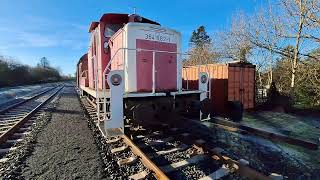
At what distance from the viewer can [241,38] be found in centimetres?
2038

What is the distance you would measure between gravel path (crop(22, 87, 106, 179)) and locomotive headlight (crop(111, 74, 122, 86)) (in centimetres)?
141

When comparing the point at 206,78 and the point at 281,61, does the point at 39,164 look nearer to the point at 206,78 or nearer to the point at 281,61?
the point at 206,78

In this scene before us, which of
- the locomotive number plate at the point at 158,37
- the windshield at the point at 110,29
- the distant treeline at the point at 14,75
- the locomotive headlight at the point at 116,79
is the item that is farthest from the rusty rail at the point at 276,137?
the distant treeline at the point at 14,75

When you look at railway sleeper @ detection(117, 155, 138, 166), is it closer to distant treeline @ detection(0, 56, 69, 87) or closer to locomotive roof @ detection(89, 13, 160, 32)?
locomotive roof @ detection(89, 13, 160, 32)

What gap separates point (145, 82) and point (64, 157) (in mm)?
2433

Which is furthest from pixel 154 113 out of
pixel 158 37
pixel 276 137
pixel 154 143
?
pixel 276 137

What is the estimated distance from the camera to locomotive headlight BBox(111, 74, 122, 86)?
477 centimetres

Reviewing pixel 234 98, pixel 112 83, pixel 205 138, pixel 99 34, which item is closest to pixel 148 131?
pixel 205 138

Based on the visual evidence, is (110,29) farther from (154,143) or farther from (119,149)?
(119,149)

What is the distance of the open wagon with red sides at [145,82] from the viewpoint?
4883 millimetres

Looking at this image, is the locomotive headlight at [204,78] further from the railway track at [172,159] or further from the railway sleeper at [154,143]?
the railway sleeper at [154,143]

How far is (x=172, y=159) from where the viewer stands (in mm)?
4395

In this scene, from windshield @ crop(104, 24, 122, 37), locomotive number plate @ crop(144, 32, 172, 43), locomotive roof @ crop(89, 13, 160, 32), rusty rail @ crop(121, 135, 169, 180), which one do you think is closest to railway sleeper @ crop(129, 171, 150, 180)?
rusty rail @ crop(121, 135, 169, 180)

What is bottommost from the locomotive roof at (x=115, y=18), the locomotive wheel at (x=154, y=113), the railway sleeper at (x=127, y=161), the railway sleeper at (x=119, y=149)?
the railway sleeper at (x=127, y=161)
